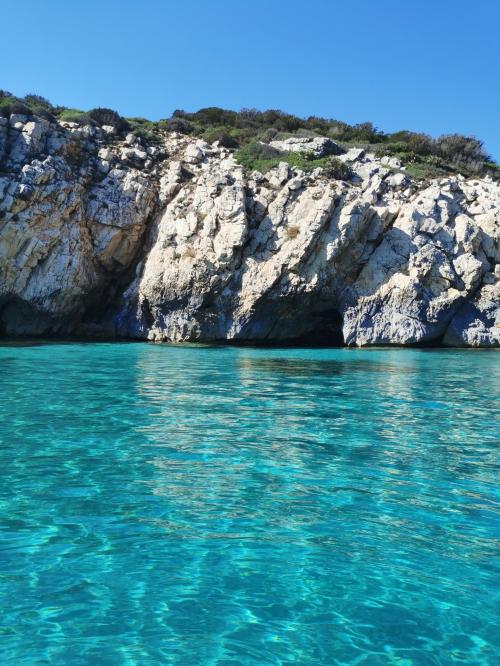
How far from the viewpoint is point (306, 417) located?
398 inches

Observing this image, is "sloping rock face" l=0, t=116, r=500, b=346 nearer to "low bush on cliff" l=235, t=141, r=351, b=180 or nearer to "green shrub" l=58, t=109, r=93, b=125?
"low bush on cliff" l=235, t=141, r=351, b=180

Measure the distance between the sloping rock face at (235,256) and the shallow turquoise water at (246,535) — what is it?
19.4 meters

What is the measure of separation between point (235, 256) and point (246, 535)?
26.0 metres

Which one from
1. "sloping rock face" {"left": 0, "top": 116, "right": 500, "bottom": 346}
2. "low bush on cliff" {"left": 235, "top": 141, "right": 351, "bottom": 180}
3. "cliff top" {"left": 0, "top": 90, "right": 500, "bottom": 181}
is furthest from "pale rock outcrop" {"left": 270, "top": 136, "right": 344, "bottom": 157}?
"sloping rock face" {"left": 0, "top": 116, "right": 500, "bottom": 346}

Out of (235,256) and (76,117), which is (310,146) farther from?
(76,117)

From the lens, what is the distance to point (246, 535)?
4871 millimetres

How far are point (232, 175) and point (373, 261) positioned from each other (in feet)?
31.7

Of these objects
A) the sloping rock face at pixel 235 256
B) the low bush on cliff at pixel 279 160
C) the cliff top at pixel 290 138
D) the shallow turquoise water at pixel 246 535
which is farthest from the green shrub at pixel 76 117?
the shallow turquoise water at pixel 246 535

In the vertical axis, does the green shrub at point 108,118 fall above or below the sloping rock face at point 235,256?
above

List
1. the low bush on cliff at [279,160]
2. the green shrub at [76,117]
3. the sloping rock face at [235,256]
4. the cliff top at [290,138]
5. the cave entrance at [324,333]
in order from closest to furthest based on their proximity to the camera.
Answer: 1. the sloping rock face at [235,256]
2. the cave entrance at [324,333]
3. the low bush on cliff at [279,160]
4. the cliff top at [290,138]
5. the green shrub at [76,117]

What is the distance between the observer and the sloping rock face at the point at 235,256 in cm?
2961

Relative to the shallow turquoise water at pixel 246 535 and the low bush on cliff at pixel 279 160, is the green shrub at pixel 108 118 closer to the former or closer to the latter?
the low bush on cliff at pixel 279 160

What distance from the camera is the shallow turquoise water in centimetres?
344

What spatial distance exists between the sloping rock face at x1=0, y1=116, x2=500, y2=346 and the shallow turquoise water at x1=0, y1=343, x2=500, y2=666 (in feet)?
63.6
